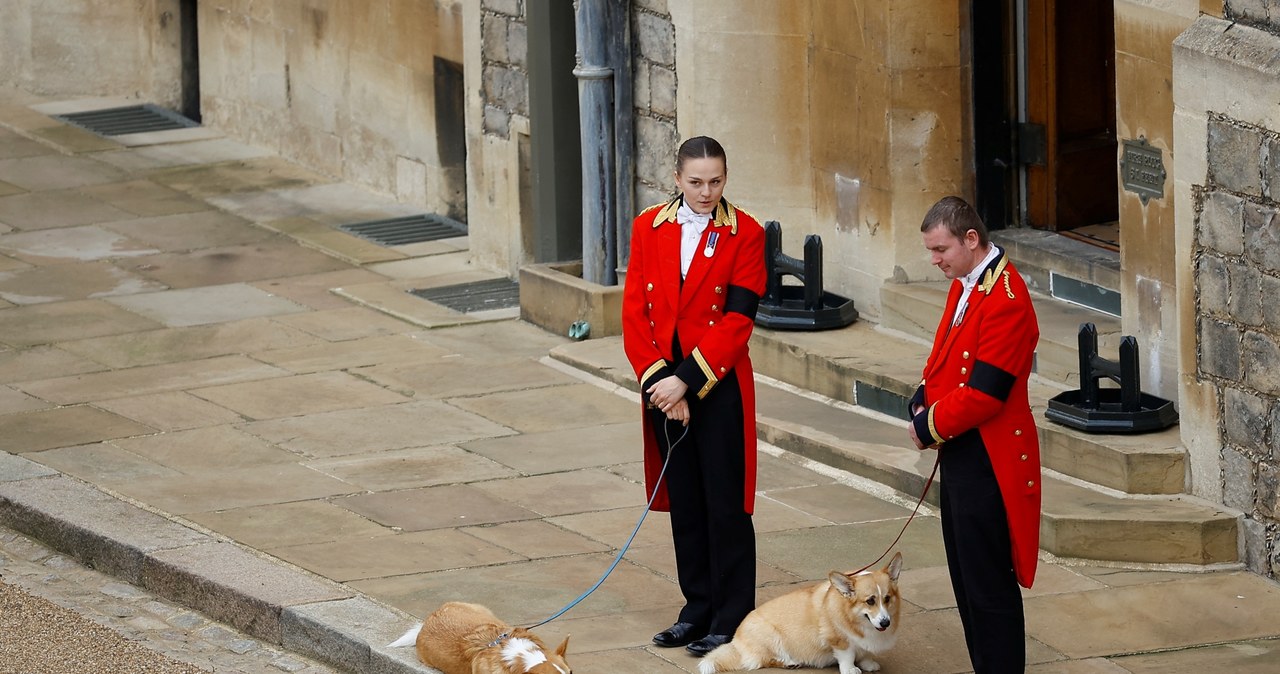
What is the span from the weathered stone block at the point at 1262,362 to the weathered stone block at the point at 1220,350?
5 centimetres

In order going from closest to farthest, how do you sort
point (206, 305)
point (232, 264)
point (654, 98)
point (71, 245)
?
point (654, 98) → point (206, 305) → point (232, 264) → point (71, 245)

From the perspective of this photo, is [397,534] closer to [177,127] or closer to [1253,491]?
[1253,491]

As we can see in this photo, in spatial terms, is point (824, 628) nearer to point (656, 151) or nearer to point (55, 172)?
point (656, 151)

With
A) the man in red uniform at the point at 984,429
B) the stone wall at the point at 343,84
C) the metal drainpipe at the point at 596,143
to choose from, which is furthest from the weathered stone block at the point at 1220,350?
the stone wall at the point at 343,84

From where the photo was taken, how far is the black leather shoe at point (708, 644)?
766 centimetres

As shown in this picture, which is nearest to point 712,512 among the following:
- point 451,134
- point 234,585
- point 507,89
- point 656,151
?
point 234,585

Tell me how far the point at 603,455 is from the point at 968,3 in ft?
9.76

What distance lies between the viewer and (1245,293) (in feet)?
27.6

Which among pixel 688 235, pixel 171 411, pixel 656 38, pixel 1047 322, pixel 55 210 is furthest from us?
pixel 55 210

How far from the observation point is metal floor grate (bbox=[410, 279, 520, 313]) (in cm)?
1329

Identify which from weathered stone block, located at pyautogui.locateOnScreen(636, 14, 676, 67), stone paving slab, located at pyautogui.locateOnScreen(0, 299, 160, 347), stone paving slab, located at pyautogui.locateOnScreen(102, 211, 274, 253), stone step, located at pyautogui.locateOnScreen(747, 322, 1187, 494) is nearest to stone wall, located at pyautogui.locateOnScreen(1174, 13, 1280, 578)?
stone step, located at pyautogui.locateOnScreen(747, 322, 1187, 494)

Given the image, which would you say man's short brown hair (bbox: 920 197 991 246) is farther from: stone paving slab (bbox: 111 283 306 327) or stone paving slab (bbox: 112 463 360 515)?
stone paving slab (bbox: 111 283 306 327)

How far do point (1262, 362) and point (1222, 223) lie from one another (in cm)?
56

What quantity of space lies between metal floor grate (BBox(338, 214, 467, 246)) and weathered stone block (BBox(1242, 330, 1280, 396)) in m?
7.53
